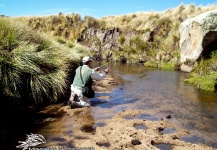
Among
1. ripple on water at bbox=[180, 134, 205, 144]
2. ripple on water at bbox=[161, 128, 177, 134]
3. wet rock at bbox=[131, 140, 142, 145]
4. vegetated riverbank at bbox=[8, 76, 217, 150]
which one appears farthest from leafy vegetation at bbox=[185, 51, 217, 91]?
wet rock at bbox=[131, 140, 142, 145]

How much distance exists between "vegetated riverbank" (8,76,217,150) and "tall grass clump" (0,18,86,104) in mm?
632

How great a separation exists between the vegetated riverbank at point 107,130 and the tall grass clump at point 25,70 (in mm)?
632

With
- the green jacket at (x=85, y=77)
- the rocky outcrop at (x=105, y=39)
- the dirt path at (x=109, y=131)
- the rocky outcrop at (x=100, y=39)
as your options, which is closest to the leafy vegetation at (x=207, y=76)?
the dirt path at (x=109, y=131)

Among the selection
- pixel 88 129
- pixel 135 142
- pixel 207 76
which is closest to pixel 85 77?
pixel 88 129

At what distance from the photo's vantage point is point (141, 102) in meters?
9.63

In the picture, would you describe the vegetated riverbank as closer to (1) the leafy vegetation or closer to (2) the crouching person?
(2) the crouching person

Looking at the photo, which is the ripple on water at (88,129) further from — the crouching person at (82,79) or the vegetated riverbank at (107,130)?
the crouching person at (82,79)

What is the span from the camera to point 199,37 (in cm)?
1792

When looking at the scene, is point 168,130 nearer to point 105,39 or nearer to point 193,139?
point 193,139

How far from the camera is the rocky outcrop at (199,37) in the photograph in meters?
16.9

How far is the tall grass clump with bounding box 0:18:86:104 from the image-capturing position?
656 cm

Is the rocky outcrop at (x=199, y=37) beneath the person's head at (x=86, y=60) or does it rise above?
above

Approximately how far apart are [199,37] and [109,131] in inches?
556

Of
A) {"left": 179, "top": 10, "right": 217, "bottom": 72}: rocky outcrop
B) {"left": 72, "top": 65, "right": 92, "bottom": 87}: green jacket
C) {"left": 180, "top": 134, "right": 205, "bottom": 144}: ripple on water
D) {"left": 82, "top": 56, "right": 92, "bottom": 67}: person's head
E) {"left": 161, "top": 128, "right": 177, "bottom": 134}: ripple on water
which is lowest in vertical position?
{"left": 180, "top": 134, "right": 205, "bottom": 144}: ripple on water
